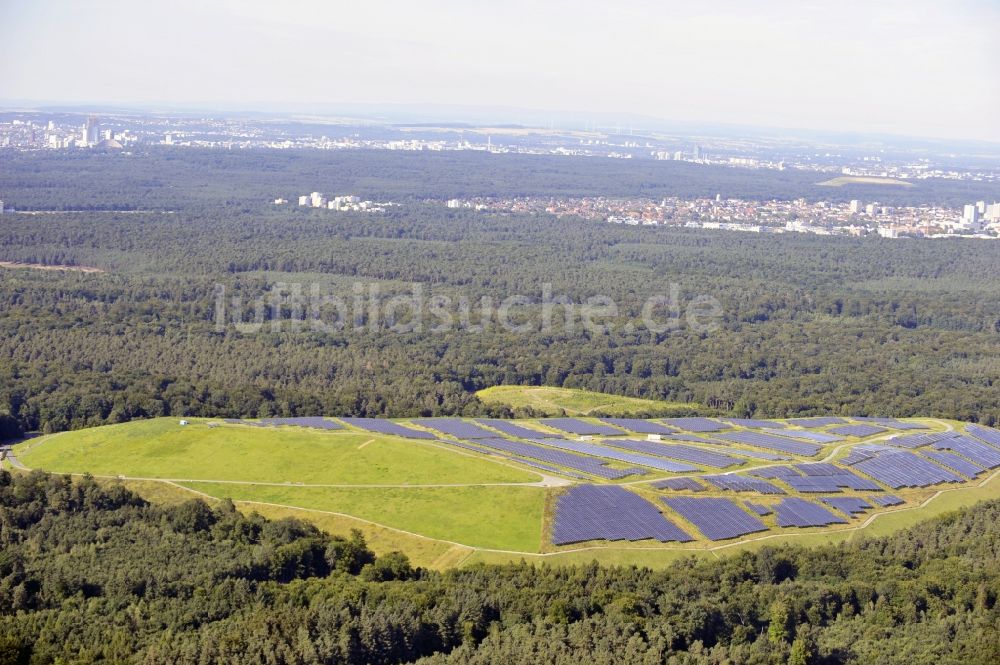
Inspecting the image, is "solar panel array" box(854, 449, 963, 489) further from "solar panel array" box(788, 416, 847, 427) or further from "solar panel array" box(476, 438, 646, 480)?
"solar panel array" box(476, 438, 646, 480)

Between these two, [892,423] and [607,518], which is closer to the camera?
[607,518]

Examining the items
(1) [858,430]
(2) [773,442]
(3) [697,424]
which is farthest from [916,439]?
(3) [697,424]

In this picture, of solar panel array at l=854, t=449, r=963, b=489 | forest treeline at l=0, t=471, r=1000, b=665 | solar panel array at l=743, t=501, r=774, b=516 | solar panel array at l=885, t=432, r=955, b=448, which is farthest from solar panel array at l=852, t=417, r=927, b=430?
solar panel array at l=743, t=501, r=774, b=516

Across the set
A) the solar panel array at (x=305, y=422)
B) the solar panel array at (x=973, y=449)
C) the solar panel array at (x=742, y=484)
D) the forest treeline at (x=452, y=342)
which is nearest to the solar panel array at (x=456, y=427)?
the forest treeline at (x=452, y=342)

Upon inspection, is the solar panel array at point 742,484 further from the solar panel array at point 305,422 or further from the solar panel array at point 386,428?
the solar panel array at point 305,422

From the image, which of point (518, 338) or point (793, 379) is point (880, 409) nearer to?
point (793, 379)

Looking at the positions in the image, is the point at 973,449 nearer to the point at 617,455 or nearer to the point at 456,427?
the point at 617,455
